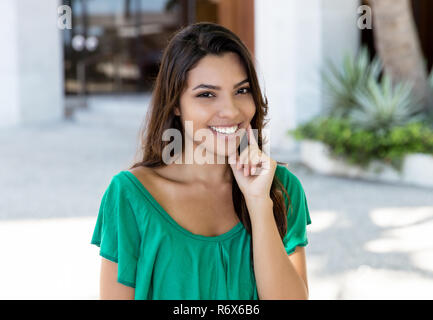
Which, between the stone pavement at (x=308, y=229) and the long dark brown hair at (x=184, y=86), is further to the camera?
the stone pavement at (x=308, y=229)

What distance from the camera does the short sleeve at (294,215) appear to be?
1679 mm

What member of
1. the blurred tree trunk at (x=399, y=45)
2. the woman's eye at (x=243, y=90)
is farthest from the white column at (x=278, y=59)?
the woman's eye at (x=243, y=90)

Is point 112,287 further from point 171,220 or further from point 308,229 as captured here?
point 308,229

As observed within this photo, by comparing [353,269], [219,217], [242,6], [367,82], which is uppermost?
[242,6]

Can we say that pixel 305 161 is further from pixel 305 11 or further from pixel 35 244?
pixel 35 244

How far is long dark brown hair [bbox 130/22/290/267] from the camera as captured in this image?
1579 millimetres

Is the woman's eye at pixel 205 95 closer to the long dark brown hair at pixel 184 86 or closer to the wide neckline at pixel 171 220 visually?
the long dark brown hair at pixel 184 86

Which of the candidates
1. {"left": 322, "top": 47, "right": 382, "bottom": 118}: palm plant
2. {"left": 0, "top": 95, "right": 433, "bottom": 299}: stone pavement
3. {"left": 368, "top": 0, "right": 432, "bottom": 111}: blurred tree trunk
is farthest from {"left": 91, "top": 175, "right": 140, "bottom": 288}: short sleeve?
{"left": 322, "top": 47, "right": 382, "bottom": 118}: palm plant

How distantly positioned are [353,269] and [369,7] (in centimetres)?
653

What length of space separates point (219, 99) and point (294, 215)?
417 millimetres

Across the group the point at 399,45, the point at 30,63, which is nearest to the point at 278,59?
the point at 399,45

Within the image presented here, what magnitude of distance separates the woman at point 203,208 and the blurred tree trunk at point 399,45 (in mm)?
5834

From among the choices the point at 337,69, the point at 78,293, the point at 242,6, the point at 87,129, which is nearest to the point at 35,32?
the point at 87,129

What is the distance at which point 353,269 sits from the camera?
154 inches
